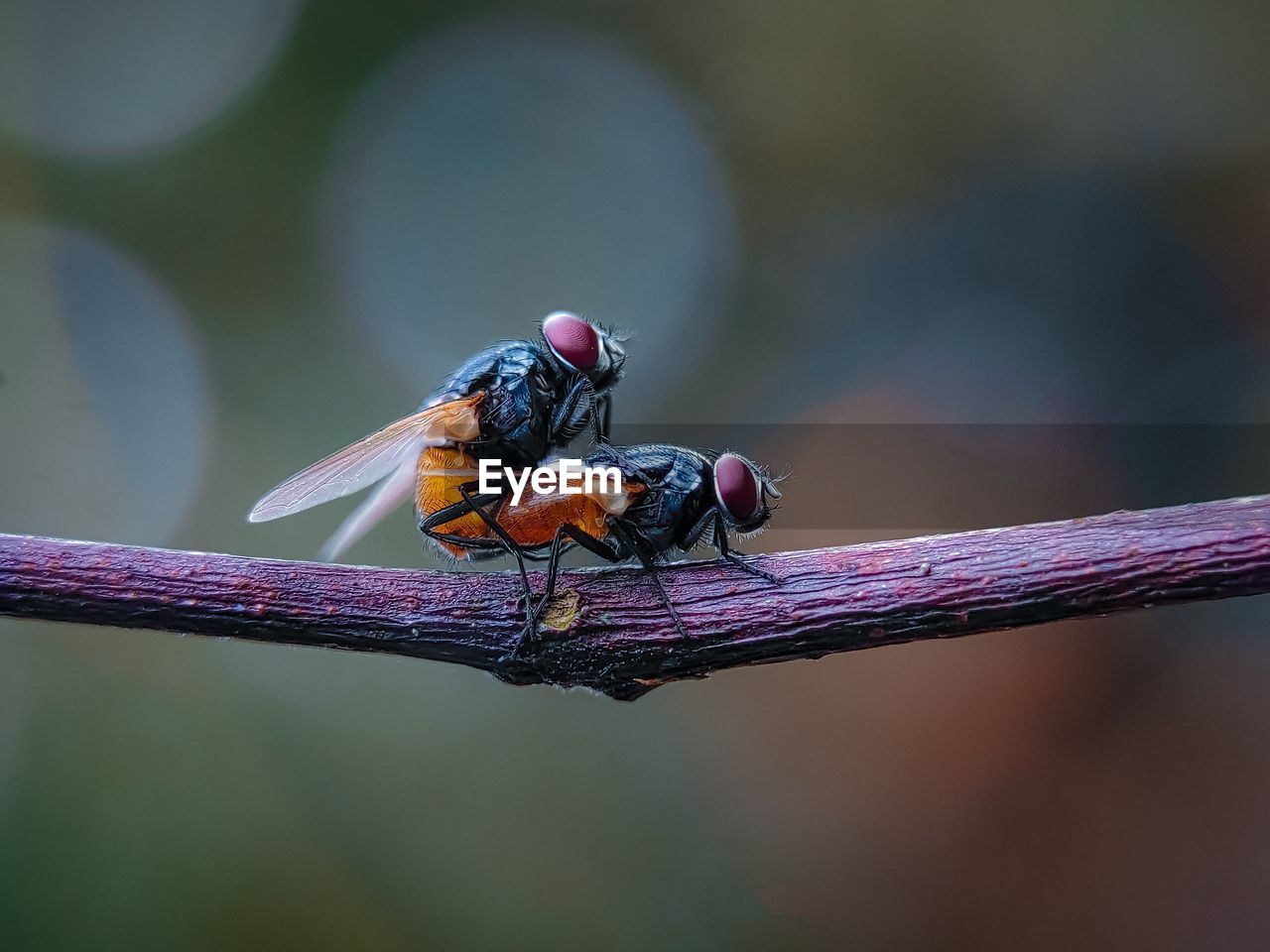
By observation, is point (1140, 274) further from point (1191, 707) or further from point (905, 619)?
point (905, 619)

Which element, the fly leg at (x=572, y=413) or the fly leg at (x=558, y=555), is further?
the fly leg at (x=572, y=413)

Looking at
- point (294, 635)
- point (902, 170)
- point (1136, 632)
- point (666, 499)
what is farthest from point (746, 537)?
point (902, 170)

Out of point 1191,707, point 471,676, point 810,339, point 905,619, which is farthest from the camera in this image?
point 810,339

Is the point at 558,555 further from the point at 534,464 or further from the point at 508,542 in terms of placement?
the point at 534,464

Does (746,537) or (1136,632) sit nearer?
(746,537)

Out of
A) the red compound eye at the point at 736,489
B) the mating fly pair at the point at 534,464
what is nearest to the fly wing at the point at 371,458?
the mating fly pair at the point at 534,464

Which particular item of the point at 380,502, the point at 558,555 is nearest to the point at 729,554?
the point at 558,555

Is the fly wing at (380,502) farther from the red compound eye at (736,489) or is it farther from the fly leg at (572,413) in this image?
the red compound eye at (736,489)
